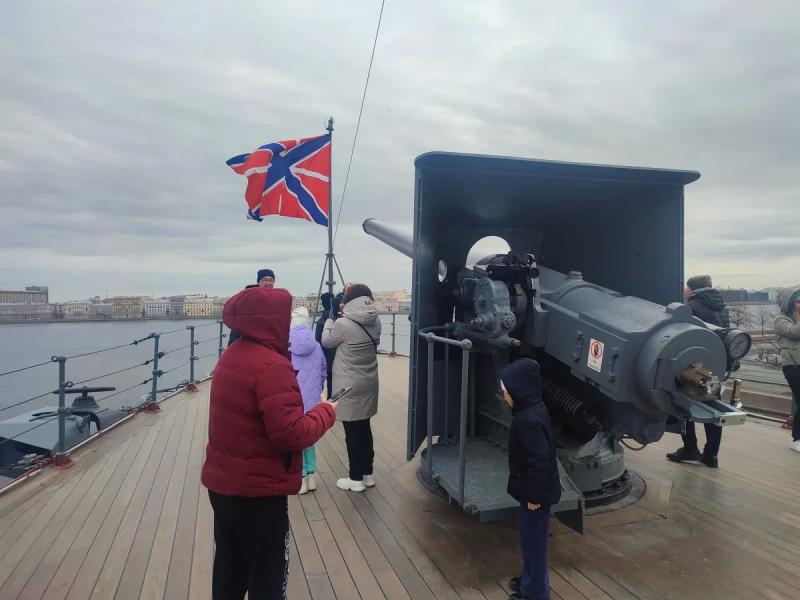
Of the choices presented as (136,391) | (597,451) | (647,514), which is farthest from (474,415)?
(136,391)

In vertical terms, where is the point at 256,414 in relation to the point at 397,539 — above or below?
above

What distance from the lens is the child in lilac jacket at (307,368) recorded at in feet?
12.3

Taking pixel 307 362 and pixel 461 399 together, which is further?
pixel 307 362

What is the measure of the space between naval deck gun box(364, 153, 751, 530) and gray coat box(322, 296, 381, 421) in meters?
0.38

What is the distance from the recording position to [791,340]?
181 inches

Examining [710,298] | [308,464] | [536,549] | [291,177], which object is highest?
[291,177]

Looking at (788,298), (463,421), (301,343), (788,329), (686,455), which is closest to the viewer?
(463,421)

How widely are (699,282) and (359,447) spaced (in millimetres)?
3015

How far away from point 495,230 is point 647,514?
256 cm

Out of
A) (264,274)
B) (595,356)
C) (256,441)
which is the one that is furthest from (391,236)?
(256,441)

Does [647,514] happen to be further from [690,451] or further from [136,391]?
[136,391]

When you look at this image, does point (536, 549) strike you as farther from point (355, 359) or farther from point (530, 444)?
point (355, 359)

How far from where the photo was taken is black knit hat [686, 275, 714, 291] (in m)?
4.12

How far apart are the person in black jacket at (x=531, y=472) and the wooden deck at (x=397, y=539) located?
0.28 metres
